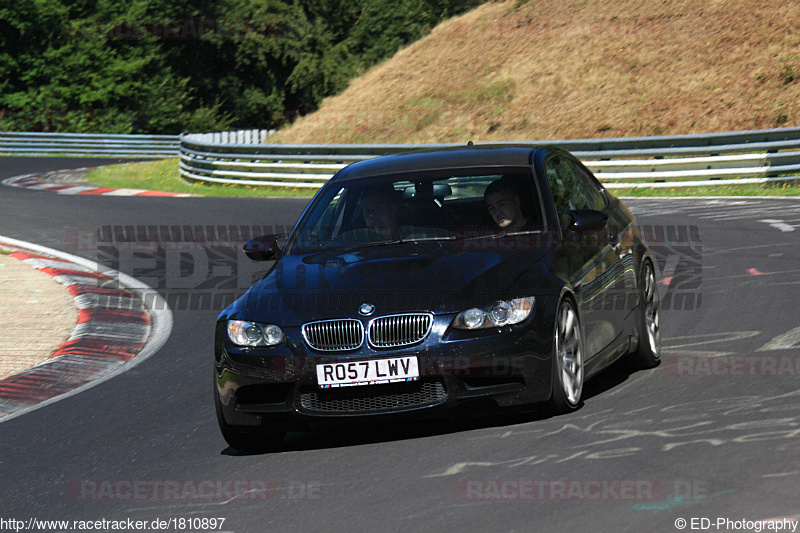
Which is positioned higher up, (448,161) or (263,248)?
(448,161)

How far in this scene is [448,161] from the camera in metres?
7.96

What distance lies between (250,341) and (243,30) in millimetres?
59178

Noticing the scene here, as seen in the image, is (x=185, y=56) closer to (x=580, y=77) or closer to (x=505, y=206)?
(x=580, y=77)

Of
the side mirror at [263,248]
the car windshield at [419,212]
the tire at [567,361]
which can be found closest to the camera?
the tire at [567,361]

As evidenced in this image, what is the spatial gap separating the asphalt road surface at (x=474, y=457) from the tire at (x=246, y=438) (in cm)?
10

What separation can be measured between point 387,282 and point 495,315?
2.07ft

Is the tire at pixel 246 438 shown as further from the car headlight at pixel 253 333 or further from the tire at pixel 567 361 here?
the tire at pixel 567 361

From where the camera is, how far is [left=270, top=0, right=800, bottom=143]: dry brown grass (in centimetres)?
3338

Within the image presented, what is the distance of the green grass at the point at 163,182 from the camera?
83.6 feet

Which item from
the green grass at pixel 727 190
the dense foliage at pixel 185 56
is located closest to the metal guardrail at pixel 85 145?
the dense foliage at pixel 185 56

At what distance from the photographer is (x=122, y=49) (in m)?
60.1

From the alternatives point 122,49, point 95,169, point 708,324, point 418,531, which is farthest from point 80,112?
point 418,531

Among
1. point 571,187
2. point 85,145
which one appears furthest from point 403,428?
point 85,145

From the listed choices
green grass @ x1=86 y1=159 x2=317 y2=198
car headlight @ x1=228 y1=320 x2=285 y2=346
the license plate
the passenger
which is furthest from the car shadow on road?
green grass @ x1=86 y1=159 x2=317 y2=198
